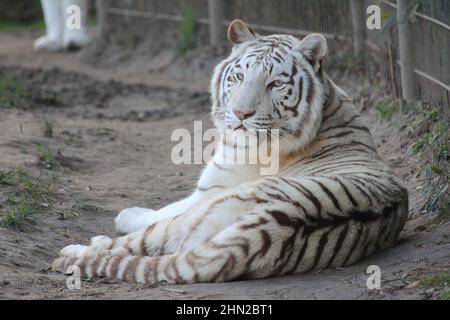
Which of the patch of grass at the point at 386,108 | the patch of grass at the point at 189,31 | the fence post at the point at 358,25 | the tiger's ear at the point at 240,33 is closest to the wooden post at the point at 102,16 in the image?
the patch of grass at the point at 189,31

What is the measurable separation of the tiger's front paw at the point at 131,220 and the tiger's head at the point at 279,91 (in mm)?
606

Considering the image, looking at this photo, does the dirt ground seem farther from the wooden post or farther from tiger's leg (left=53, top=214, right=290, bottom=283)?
the wooden post

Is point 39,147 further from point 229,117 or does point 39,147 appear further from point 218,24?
point 218,24

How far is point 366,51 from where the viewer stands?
7.74m

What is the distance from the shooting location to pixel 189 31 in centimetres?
1059

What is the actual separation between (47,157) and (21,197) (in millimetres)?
931

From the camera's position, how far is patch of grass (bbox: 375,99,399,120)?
262 inches

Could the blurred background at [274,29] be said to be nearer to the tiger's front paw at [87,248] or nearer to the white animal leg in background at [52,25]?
the white animal leg in background at [52,25]

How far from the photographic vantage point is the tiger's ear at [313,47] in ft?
15.2

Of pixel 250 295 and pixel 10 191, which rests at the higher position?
pixel 10 191

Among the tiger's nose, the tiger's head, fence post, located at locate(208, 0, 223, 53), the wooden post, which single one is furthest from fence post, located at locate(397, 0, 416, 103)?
the wooden post
